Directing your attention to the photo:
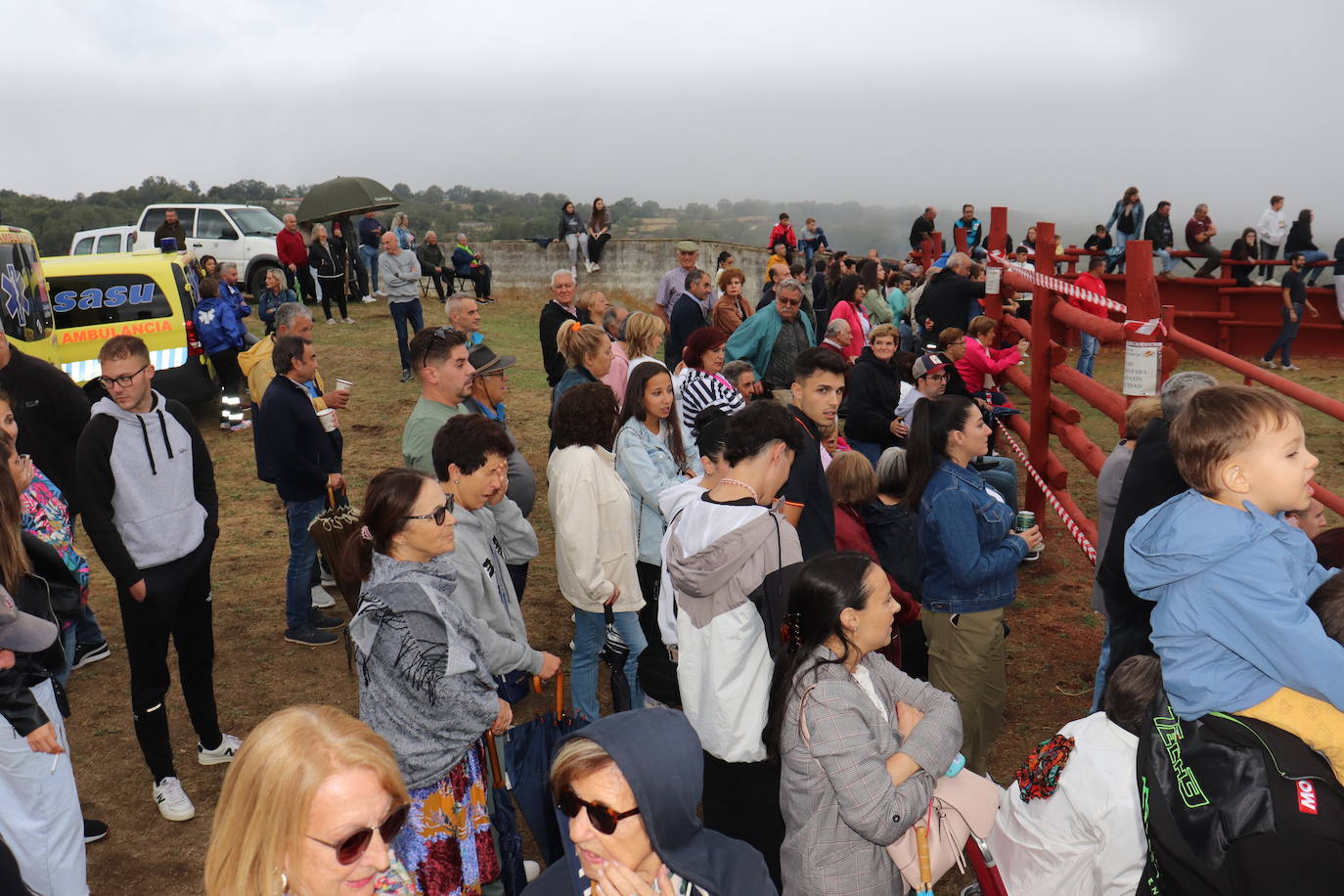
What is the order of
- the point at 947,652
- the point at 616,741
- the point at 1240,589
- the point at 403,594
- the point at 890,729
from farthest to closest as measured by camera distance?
the point at 947,652
the point at 403,594
the point at 890,729
the point at 1240,589
the point at 616,741

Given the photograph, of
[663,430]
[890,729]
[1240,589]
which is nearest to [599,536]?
[663,430]

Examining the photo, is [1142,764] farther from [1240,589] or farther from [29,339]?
[29,339]

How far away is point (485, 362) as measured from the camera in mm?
6027

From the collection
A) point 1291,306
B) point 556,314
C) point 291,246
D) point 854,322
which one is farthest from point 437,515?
point 1291,306

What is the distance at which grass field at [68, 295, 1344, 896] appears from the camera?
4578 mm

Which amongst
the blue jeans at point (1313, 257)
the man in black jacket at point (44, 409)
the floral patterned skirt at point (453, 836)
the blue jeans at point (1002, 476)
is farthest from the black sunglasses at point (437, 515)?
the blue jeans at point (1313, 257)

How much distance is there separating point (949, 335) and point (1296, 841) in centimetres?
621

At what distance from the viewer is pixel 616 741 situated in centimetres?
218

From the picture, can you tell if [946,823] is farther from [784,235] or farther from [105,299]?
[784,235]

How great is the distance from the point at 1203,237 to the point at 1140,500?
16755mm

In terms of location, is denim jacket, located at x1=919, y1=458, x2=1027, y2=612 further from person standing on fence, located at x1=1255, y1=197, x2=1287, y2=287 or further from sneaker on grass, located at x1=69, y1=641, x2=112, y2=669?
person standing on fence, located at x1=1255, y1=197, x2=1287, y2=287

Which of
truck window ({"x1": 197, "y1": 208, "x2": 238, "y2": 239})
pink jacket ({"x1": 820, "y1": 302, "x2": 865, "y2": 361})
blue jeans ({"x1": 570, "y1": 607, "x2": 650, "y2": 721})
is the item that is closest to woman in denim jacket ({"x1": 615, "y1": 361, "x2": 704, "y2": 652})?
blue jeans ({"x1": 570, "y1": 607, "x2": 650, "y2": 721})

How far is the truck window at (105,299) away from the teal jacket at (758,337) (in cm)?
730

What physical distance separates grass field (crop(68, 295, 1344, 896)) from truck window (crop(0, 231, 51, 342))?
2.19 m
